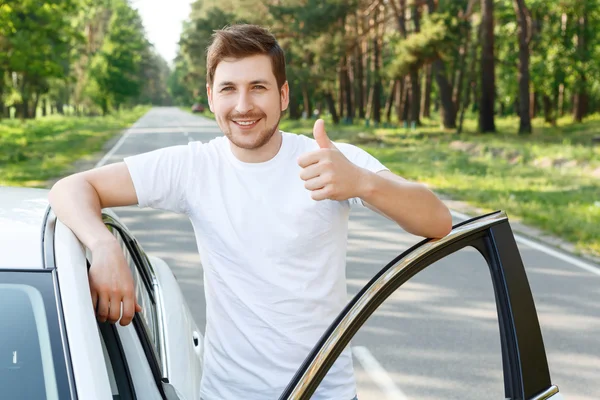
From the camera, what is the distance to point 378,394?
5.38m

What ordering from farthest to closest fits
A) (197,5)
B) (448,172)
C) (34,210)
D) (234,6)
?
(197,5) → (234,6) → (448,172) → (34,210)

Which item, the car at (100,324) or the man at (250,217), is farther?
the man at (250,217)

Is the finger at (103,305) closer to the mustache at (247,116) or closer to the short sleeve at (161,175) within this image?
the short sleeve at (161,175)

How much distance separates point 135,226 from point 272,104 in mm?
9989

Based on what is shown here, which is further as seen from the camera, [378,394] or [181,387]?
[378,394]

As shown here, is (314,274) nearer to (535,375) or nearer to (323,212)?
(323,212)

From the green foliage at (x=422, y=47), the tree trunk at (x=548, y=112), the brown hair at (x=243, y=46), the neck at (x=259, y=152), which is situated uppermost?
the green foliage at (x=422, y=47)

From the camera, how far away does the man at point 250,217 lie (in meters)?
2.32

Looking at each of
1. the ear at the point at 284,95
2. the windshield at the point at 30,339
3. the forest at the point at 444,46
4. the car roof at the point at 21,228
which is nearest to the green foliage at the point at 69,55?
the forest at the point at 444,46

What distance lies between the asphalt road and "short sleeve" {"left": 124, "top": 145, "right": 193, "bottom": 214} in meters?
3.23

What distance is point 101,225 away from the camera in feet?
7.33

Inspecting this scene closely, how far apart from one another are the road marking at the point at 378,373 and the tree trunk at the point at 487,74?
1103 inches

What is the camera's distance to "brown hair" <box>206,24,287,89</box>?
93.4 inches

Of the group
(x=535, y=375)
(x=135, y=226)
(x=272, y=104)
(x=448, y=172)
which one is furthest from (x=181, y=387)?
(x=448, y=172)
